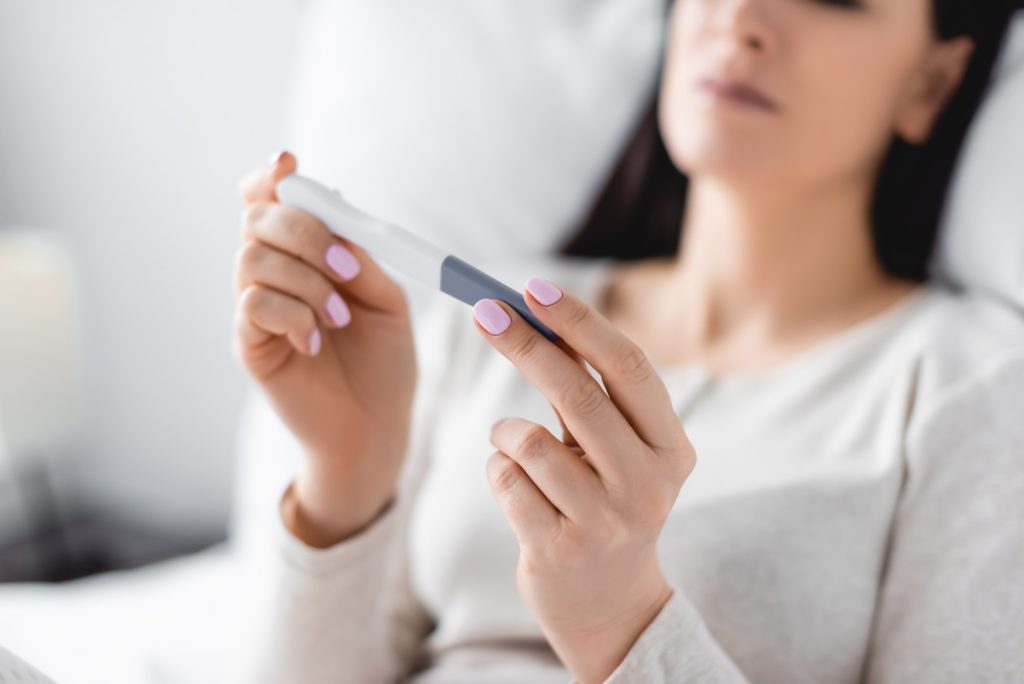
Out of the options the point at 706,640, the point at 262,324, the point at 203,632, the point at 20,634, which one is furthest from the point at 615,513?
the point at 20,634

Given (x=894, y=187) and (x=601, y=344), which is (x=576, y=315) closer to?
(x=601, y=344)

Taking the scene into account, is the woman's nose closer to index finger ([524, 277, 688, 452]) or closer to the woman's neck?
the woman's neck

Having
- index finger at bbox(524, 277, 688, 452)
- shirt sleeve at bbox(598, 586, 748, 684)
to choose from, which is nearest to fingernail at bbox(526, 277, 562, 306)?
index finger at bbox(524, 277, 688, 452)

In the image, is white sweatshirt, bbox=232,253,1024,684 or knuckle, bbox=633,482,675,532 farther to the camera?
white sweatshirt, bbox=232,253,1024,684

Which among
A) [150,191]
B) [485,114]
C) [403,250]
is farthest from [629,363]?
[150,191]

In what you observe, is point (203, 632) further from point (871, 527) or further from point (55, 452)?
point (55, 452)

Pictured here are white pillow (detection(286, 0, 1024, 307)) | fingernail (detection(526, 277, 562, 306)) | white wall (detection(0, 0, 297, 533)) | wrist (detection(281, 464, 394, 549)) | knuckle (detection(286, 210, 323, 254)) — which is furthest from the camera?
white wall (detection(0, 0, 297, 533))

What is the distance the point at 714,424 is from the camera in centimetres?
74

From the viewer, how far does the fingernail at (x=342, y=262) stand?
0.57m

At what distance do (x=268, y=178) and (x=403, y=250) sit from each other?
0.13 m

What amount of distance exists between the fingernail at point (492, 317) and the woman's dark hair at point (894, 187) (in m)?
0.54

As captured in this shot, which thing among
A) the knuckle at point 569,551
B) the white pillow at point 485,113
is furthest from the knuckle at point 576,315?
the white pillow at point 485,113

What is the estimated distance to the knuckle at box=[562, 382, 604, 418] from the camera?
0.46m

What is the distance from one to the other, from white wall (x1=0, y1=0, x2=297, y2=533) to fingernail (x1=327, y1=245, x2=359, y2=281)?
87 centimetres
